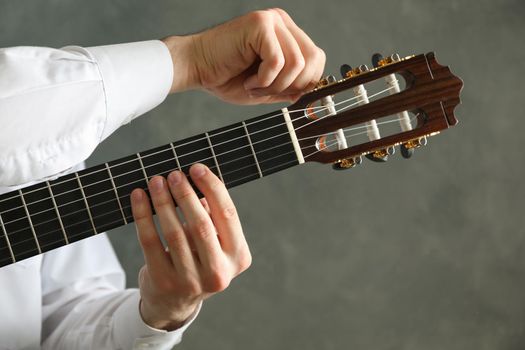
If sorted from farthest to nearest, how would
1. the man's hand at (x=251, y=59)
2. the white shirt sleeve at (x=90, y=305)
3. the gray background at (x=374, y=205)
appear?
the gray background at (x=374, y=205)
the white shirt sleeve at (x=90, y=305)
the man's hand at (x=251, y=59)

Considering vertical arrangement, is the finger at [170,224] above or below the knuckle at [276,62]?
below

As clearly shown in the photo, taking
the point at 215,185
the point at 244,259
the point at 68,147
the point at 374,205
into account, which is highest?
the point at 68,147

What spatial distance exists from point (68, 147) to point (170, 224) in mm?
180

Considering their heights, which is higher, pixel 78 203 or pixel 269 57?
pixel 269 57

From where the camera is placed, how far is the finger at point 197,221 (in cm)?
90

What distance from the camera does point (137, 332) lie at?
1076 millimetres

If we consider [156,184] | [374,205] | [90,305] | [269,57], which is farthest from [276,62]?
[374,205]

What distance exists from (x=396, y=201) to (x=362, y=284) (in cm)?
25

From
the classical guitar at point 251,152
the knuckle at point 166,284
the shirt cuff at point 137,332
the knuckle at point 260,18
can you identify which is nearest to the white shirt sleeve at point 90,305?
the shirt cuff at point 137,332

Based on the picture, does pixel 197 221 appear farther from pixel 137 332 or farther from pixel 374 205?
pixel 374 205

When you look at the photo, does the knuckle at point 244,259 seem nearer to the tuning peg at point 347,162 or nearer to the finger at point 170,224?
the finger at point 170,224

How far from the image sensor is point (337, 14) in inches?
74.9

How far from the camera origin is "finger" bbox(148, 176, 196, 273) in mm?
906

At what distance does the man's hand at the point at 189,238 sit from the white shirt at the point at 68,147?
0.13m
